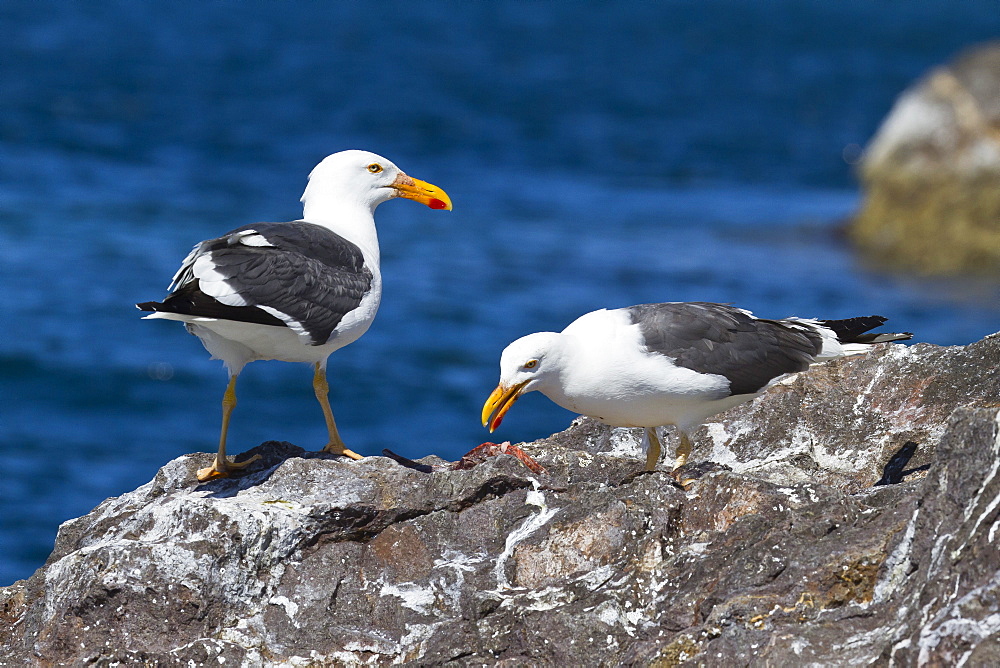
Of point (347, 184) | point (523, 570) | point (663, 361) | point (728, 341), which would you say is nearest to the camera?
point (523, 570)

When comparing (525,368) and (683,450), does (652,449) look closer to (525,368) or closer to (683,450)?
(683,450)

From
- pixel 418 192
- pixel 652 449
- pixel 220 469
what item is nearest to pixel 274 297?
pixel 220 469

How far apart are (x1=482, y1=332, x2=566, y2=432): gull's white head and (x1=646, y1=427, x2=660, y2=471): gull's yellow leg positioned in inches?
31.9

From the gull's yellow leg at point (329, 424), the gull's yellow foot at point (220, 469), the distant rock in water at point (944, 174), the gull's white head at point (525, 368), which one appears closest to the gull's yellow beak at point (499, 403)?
Answer: the gull's white head at point (525, 368)

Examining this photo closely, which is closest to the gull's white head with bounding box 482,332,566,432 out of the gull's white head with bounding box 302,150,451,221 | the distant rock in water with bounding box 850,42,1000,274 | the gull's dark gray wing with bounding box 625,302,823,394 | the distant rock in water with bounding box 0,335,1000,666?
the distant rock in water with bounding box 0,335,1000,666

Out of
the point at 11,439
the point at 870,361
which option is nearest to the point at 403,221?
the point at 11,439

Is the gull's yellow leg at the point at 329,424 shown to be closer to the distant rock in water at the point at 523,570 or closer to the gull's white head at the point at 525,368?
the distant rock in water at the point at 523,570

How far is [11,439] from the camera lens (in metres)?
15.3

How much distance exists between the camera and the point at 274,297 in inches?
247

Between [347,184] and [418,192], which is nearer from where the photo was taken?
[347,184]

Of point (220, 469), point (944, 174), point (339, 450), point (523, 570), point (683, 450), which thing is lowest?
point (523, 570)

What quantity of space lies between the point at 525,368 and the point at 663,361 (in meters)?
0.78

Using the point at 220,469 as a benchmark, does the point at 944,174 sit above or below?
above

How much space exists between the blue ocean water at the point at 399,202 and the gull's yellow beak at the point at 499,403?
320 inches
